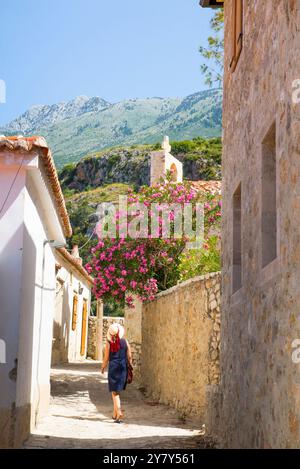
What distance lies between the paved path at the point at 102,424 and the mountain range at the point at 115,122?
2770 inches

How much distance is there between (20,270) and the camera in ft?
22.7

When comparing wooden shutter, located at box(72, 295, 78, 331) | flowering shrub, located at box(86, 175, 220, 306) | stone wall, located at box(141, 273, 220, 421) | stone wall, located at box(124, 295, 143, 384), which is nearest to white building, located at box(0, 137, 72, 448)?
stone wall, located at box(141, 273, 220, 421)

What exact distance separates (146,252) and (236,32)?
8213 mm

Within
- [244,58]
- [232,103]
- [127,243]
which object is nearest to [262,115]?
[244,58]

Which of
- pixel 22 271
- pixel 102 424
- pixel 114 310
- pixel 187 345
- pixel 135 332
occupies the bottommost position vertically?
pixel 102 424

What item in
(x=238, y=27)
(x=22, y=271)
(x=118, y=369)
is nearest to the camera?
(x=22, y=271)

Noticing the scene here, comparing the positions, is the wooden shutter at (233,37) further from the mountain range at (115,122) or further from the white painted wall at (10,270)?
the mountain range at (115,122)

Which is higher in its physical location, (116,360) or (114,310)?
(114,310)

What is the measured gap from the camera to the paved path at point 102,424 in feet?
24.8

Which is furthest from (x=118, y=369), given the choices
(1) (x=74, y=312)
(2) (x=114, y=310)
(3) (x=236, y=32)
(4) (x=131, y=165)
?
(4) (x=131, y=165)

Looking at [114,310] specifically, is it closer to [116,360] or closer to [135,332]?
[135,332]

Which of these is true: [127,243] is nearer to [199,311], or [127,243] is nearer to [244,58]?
[199,311]
